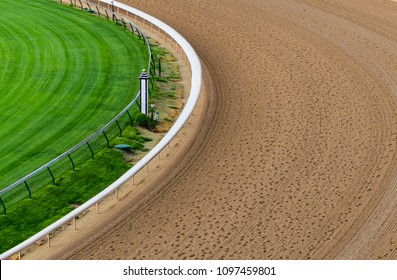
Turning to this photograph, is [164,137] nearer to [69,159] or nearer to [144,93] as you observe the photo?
[144,93]

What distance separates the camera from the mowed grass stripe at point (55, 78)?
64.4 feet

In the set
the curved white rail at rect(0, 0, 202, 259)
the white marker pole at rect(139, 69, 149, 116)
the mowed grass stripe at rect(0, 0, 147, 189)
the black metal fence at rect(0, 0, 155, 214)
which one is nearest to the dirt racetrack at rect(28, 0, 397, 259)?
the curved white rail at rect(0, 0, 202, 259)

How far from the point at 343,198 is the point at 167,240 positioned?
394 centimetres

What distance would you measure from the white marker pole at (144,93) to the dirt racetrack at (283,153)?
1.54m

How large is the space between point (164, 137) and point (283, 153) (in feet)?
9.10

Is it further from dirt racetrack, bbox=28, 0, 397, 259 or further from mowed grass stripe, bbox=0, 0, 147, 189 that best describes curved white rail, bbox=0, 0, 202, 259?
mowed grass stripe, bbox=0, 0, 147, 189

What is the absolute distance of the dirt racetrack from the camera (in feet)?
51.1

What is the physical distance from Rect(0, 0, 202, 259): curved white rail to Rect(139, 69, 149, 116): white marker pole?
85 centimetres

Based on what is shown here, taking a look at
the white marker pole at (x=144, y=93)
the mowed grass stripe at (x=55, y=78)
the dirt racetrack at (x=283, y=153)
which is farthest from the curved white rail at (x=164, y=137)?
the mowed grass stripe at (x=55, y=78)

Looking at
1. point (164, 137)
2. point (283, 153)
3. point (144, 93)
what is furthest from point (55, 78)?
point (283, 153)

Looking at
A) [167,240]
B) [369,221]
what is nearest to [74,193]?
[167,240]

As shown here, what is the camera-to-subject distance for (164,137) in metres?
19.9

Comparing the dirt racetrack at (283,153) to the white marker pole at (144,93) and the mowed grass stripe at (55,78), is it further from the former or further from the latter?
the mowed grass stripe at (55,78)

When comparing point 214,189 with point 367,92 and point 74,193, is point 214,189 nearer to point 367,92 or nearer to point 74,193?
point 74,193
